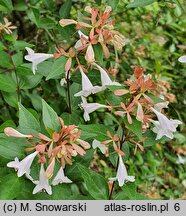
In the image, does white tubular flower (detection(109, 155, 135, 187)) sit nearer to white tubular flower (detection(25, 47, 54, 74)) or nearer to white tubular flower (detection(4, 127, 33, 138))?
white tubular flower (detection(4, 127, 33, 138))

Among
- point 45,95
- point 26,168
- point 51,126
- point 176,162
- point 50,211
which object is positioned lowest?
point 176,162

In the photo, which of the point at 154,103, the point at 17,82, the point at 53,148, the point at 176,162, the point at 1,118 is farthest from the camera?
the point at 176,162

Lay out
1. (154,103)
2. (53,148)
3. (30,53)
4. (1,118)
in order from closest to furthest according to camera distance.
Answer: (53,148), (154,103), (30,53), (1,118)

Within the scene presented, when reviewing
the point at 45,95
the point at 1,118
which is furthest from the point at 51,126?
the point at 45,95

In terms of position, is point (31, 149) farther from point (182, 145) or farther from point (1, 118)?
point (182, 145)

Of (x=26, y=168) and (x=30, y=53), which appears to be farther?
(x=30, y=53)

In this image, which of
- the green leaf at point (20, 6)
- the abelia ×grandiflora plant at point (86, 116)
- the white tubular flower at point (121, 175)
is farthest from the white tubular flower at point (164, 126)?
the green leaf at point (20, 6)

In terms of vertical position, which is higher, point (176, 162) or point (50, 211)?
point (50, 211)
